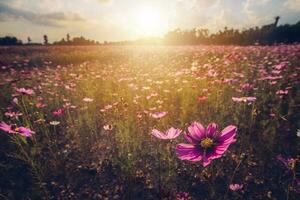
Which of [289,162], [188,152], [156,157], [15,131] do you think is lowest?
[156,157]

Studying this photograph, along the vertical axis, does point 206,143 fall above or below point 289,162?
above

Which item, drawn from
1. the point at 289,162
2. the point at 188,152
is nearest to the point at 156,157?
the point at 289,162

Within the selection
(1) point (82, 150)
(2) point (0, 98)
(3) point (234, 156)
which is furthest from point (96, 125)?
(2) point (0, 98)

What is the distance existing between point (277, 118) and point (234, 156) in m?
0.87

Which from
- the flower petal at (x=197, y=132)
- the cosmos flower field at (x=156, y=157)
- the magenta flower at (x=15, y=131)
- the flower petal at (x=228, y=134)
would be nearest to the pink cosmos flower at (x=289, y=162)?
the cosmos flower field at (x=156, y=157)

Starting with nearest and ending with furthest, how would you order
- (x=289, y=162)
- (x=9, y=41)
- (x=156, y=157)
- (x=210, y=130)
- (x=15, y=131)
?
(x=210, y=130), (x=289, y=162), (x=15, y=131), (x=156, y=157), (x=9, y=41)

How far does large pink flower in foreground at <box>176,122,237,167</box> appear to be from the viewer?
114 cm

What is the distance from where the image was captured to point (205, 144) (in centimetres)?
129

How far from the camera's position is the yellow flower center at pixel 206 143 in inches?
50.1

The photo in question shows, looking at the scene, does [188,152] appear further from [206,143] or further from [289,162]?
[289,162]

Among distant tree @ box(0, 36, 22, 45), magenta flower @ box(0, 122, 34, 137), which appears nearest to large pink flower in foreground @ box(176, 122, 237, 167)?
magenta flower @ box(0, 122, 34, 137)

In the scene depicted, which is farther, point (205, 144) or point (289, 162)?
point (289, 162)

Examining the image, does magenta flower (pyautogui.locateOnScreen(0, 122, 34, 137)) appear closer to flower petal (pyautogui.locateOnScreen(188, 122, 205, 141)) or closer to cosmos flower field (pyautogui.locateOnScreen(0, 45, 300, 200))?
cosmos flower field (pyautogui.locateOnScreen(0, 45, 300, 200))

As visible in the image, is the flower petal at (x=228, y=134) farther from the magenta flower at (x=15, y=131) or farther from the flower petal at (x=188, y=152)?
the magenta flower at (x=15, y=131)
